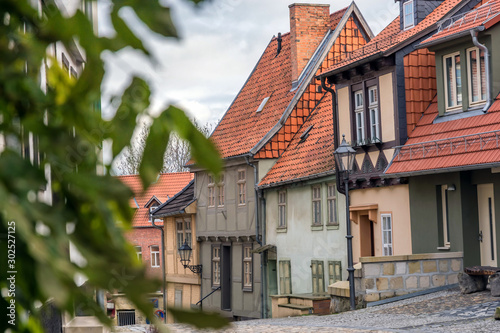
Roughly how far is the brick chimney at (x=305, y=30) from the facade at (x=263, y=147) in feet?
0.12

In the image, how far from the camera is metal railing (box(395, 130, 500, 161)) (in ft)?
62.6

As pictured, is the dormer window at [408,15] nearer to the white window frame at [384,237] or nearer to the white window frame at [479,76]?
the white window frame at [479,76]

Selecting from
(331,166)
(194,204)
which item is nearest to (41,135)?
(331,166)

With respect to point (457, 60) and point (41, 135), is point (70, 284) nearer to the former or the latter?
point (41, 135)

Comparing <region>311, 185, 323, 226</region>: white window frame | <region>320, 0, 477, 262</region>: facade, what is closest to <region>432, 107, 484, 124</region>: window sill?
<region>320, 0, 477, 262</region>: facade

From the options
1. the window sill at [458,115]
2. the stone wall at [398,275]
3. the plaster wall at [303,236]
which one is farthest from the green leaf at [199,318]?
the plaster wall at [303,236]

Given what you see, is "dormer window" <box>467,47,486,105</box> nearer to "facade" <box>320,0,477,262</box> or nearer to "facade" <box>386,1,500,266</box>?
"facade" <box>386,1,500,266</box>

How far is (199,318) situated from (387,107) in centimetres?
2218

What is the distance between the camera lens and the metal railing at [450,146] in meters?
19.1

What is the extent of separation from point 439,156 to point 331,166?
640cm

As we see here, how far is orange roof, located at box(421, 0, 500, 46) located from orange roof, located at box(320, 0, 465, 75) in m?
0.95

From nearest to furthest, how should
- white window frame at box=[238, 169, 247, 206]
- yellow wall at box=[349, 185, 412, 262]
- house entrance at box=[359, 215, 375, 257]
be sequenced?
1. yellow wall at box=[349, 185, 412, 262]
2. house entrance at box=[359, 215, 375, 257]
3. white window frame at box=[238, 169, 247, 206]

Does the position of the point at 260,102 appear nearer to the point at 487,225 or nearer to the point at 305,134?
the point at 305,134

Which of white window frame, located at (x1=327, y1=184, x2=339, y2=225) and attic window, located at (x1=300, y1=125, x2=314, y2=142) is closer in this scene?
white window frame, located at (x1=327, y1=184, x2=339, y2=225)
